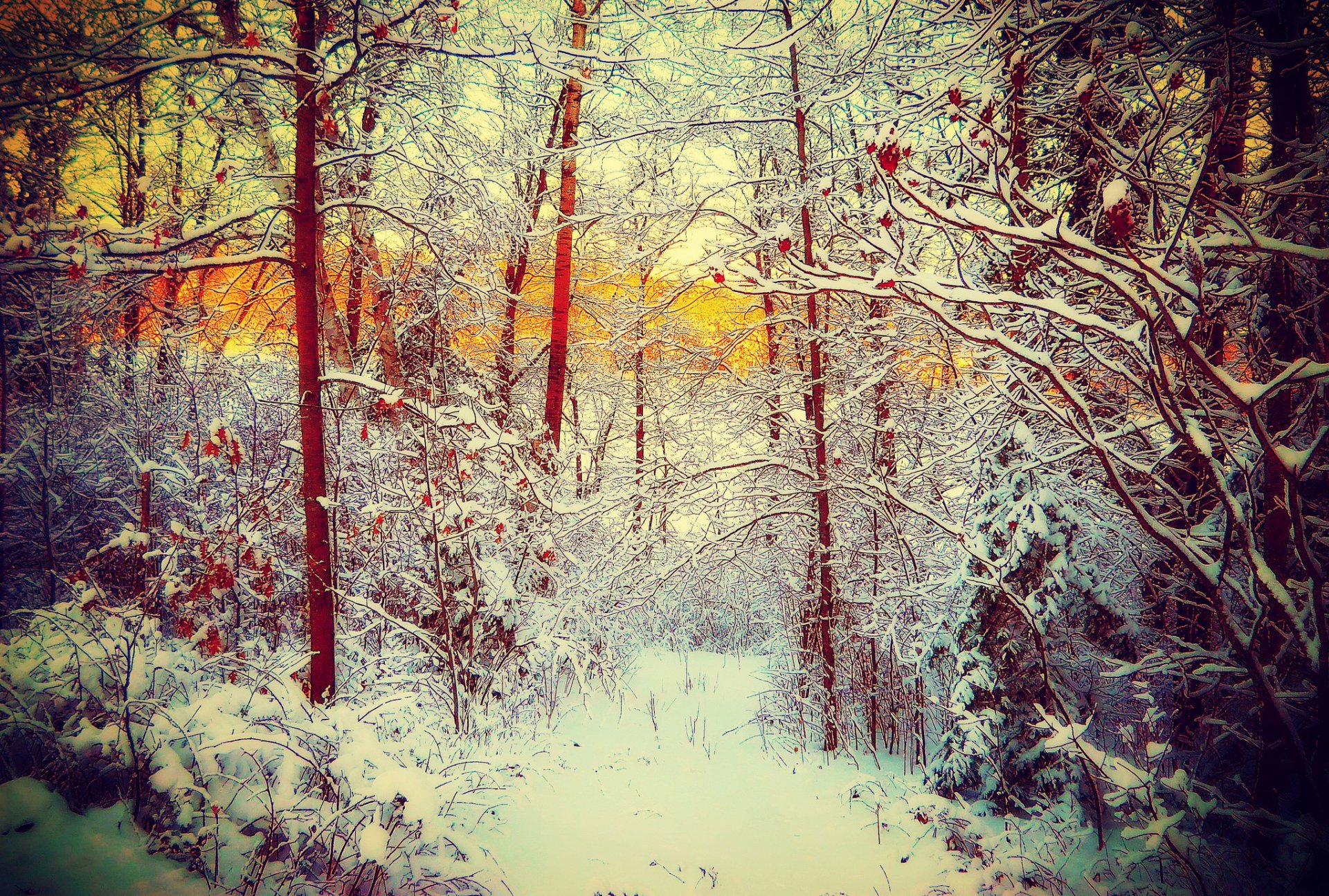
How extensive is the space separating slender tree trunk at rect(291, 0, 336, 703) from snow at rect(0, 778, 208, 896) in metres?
1.53

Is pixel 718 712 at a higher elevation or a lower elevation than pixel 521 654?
lower

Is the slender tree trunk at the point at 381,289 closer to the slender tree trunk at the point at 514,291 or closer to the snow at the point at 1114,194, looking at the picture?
the slender tree trunk at the point at 514,291

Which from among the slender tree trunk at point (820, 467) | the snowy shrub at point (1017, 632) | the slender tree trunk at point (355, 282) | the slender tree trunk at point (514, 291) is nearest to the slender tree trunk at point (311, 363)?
the slender tree trunk at point (355, 282)

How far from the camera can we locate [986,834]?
13.4 ft

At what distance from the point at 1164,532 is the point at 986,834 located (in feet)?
9.57

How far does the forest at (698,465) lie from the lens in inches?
111

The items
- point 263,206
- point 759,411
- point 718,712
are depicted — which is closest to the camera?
point 263,206

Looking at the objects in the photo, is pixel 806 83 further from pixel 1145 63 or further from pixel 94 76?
pixel 94 76

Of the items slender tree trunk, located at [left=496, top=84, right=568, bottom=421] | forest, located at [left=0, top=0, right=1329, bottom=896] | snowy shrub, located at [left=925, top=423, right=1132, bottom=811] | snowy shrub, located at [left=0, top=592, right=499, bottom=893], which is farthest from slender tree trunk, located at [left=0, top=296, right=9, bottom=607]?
snowy shrub, located at [left=925, top=423, right=1132, bottom=811]

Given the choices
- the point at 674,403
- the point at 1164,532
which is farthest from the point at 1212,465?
the point at 674,403

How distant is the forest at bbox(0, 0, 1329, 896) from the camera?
9.28ft

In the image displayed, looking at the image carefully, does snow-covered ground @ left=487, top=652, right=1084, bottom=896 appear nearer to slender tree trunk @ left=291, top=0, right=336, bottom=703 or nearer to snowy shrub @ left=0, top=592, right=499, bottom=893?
snowy shrub @ left=0, top=592, right=499, bottom=893

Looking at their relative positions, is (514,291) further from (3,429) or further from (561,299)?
(3,429)

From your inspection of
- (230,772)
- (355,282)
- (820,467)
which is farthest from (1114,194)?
(355,282)
